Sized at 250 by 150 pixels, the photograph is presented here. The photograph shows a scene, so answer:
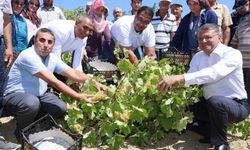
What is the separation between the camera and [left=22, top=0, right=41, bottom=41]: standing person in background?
5705 mm

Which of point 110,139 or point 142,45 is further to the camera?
point 142,45

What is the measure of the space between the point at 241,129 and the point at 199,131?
18.6 inches

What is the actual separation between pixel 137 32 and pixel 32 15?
4.98 feet

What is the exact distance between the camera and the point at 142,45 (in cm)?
574

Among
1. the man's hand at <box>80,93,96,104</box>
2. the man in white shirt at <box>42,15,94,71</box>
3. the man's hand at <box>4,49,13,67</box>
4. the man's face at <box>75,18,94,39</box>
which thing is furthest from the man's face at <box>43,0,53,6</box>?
the man's hand at <box>80,93,96,104</box>

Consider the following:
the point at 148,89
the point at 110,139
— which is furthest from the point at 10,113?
the point at 148,89

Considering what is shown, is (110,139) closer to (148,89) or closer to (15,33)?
(148,89)

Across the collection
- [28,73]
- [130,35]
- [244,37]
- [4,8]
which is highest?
[4,8]

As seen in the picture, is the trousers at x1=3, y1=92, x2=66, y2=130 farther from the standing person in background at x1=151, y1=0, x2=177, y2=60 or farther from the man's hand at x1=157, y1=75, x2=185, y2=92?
the standing person in background at x1=151, y1=0, x2=177, y2=60

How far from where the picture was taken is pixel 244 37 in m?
5.29

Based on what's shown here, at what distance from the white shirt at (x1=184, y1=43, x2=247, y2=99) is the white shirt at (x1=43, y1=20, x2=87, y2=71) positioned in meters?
1.50

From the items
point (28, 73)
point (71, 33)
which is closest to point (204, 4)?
point (71, 33)

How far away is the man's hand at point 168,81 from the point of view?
4003 millimetres

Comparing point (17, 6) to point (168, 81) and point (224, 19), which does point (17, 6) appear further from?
point (224, 19)
